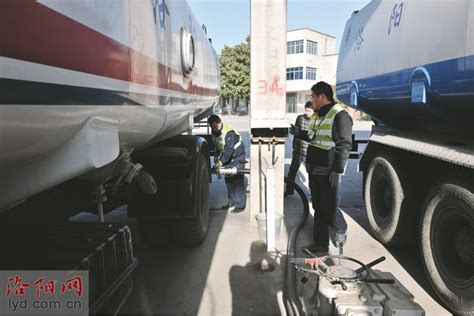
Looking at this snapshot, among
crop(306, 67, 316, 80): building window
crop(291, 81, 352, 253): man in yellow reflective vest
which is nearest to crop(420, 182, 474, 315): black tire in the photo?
crop(291, 81, 352, 253): man in yellow reflective vest

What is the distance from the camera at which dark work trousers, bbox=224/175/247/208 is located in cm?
583

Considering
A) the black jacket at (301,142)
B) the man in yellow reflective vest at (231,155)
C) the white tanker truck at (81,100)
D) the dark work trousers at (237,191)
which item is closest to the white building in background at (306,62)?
the black jacket at (301,142)

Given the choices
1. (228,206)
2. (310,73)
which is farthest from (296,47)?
(228,206)

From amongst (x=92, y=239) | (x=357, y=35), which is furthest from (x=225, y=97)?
(x=92, y=239)

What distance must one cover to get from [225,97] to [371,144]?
42031 mm

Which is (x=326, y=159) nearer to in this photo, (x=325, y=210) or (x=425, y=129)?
(x=325, y=210)

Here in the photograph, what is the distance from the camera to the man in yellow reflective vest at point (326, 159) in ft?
12.5

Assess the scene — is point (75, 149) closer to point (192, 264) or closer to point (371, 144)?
point (192, 264)

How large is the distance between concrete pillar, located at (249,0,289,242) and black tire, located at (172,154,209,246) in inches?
22.3

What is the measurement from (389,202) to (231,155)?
2.25 m

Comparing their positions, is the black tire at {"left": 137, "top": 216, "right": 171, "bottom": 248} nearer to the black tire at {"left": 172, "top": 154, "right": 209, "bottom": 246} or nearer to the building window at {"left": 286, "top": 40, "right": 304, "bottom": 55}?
the black tire at {"left": 172, "top": 154, "right": 209, "bottom": 246}

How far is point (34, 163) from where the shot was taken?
1.47m

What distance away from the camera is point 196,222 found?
160 inches

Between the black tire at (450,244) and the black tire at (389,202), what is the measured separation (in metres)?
0.62
